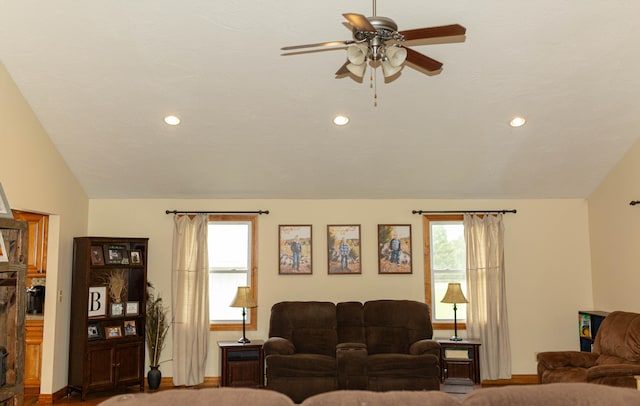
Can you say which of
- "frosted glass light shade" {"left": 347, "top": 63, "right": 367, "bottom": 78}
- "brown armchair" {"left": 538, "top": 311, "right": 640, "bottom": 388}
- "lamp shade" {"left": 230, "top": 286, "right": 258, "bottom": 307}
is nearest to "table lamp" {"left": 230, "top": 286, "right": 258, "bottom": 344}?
"lamp shade" {"left": 230, "top": 286, "right": 258, "bottom": 307}

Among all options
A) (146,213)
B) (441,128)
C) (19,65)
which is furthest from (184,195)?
(441,128)

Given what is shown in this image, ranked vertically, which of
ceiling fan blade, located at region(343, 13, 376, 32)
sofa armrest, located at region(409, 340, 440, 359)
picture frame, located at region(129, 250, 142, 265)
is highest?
ceiling fan blade, located at region(343, 13, 376, 32)

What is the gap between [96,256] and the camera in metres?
6.94

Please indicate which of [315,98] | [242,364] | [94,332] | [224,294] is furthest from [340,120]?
[94,332]

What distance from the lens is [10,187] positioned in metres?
5.44

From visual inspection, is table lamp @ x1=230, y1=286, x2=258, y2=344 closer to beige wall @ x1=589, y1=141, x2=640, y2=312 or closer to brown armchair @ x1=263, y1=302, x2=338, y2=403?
brown armchair @ x1=263, y1=302, x2=338, y2=403

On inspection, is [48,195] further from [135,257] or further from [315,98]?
[315,98]

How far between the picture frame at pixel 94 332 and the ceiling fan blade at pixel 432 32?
16.8ft

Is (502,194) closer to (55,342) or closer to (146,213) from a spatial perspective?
(146,213)

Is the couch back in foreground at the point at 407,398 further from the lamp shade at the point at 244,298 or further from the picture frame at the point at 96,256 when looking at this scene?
the picture frame at the point at 96,256

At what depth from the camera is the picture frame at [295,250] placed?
7539 mm

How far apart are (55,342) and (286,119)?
11.5 feet

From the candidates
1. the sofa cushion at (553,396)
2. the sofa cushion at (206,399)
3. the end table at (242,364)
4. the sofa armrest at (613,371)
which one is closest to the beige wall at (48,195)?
the end table at (242,364)

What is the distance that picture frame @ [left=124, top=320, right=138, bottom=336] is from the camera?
7062 mm
